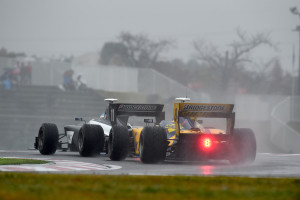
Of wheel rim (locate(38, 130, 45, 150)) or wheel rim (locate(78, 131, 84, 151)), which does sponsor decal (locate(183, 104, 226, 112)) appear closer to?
wheel rim (locate(78, 131, 84, 151))

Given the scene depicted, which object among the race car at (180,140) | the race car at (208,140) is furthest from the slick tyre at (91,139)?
the race car at (208,140)

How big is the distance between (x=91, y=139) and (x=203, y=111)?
3.35 meters

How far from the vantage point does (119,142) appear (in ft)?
67.9

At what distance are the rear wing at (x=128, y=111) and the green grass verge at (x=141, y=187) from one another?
9.04m

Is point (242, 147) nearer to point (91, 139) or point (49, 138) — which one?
point (91, 139)

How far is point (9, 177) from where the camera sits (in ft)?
43.2

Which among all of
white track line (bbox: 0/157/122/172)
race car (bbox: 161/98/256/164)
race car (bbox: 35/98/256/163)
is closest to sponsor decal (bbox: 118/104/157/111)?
race car (bbox: 35/98/256/163)

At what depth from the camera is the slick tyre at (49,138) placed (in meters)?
24.0

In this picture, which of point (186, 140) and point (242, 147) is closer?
point (186, 140)

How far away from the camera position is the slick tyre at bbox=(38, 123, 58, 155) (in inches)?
944

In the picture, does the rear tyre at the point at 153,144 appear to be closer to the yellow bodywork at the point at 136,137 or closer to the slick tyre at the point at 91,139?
the yellow bodywork at the point at 136,137

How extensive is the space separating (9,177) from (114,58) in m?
88.6

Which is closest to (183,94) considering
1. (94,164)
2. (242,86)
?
(242,86)

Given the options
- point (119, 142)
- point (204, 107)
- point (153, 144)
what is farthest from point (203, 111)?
point (119, 142)
